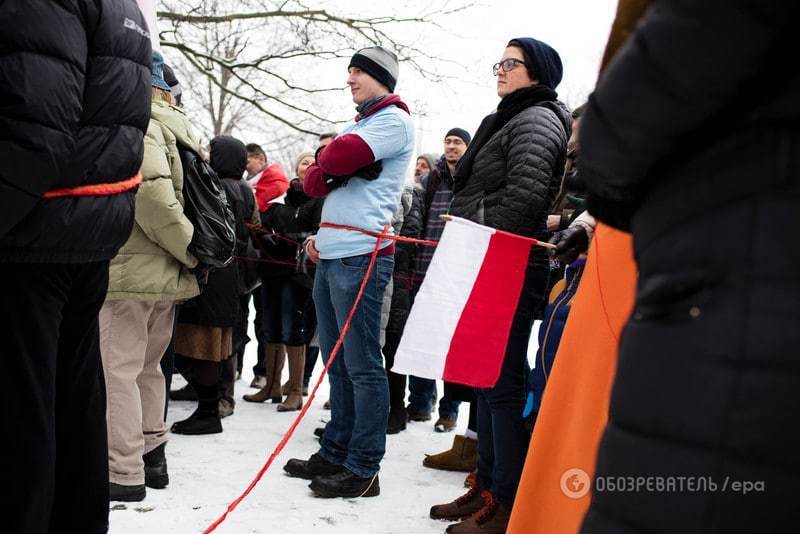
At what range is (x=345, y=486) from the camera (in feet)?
12.2

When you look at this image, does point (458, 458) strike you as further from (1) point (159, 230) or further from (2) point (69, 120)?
(2) point (69, 120)

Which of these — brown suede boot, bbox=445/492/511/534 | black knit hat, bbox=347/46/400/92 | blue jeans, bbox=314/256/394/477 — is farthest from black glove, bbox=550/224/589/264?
black knit hat, bbox=347/46/400/92

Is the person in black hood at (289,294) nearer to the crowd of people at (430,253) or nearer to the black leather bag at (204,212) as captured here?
the crowd of people at (430,253)

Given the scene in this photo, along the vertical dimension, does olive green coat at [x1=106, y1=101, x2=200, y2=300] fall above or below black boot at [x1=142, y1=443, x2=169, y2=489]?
above

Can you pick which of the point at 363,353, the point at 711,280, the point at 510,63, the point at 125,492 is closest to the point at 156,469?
the point at 125,492

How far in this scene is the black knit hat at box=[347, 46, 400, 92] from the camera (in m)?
3.98

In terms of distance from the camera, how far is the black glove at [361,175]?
3.86 m

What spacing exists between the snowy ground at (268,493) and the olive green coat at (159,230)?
95 centimetres

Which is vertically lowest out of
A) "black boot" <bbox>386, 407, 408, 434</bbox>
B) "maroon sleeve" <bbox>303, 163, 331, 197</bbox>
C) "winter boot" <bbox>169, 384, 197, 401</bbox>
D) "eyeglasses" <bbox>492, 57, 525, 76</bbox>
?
"winter boot" <bbox>169, 384, 197, 401</bbox>

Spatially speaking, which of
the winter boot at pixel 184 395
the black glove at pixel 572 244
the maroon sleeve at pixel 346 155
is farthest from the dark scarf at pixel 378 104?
the winter boot at pixel 184 395

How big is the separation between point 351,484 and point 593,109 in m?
2.94

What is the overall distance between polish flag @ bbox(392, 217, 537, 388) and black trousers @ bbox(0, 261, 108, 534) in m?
1.20

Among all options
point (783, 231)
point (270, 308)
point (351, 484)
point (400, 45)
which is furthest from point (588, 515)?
point (400, 45)

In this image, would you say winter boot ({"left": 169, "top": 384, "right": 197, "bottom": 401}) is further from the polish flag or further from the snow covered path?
the polish flag
